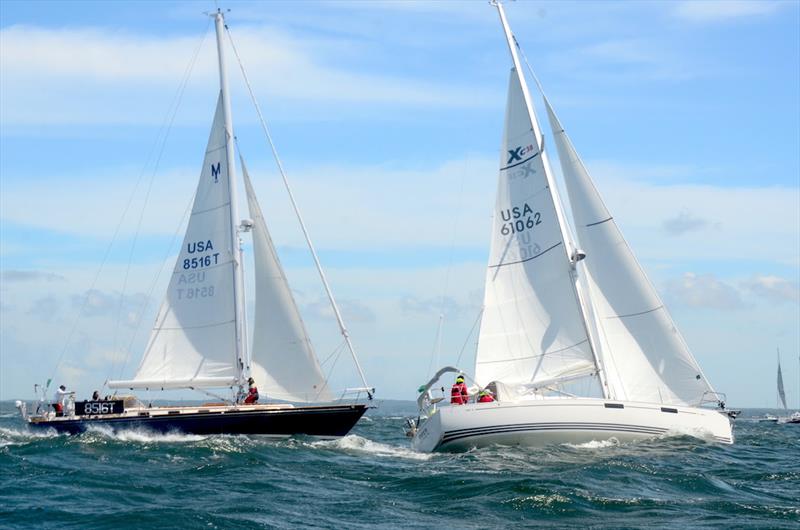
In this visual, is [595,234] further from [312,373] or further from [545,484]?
[545,484]

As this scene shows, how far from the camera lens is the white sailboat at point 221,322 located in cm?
3247

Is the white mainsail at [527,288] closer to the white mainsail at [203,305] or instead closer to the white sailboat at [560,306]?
the white sailboat at [560,306]

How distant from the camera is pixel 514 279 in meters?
30.2

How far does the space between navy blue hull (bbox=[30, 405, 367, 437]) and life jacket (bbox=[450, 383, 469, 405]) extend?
3.47 metres

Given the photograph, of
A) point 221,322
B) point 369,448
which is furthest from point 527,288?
point 221,322

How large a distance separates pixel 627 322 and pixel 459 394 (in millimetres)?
5451

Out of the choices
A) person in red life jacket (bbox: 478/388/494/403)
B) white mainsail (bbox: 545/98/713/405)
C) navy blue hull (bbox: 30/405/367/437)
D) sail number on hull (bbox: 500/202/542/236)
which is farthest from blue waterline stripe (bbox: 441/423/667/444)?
sail number on hull (bbox: 500/202/542/236)

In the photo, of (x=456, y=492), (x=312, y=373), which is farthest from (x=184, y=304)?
(x=456, y=492)

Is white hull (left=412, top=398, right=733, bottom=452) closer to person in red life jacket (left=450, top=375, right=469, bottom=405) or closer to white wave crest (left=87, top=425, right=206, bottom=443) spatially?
person in red life jacket (left=450, top=375, right=469, bottom=405)

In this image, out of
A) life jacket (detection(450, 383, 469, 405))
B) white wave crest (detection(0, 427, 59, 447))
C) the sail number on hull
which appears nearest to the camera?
life jacket (detection(450, 383, 469, 405))

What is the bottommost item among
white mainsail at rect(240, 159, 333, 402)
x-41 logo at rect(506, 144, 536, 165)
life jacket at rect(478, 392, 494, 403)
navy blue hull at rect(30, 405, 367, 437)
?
navy blue hull at rect(30, 405, 367, 437)

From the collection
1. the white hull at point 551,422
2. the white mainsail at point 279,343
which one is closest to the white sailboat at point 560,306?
the white hull at point 551,422

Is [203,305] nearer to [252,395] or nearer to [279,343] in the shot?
[279,343]

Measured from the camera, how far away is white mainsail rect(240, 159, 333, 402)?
106 feet
